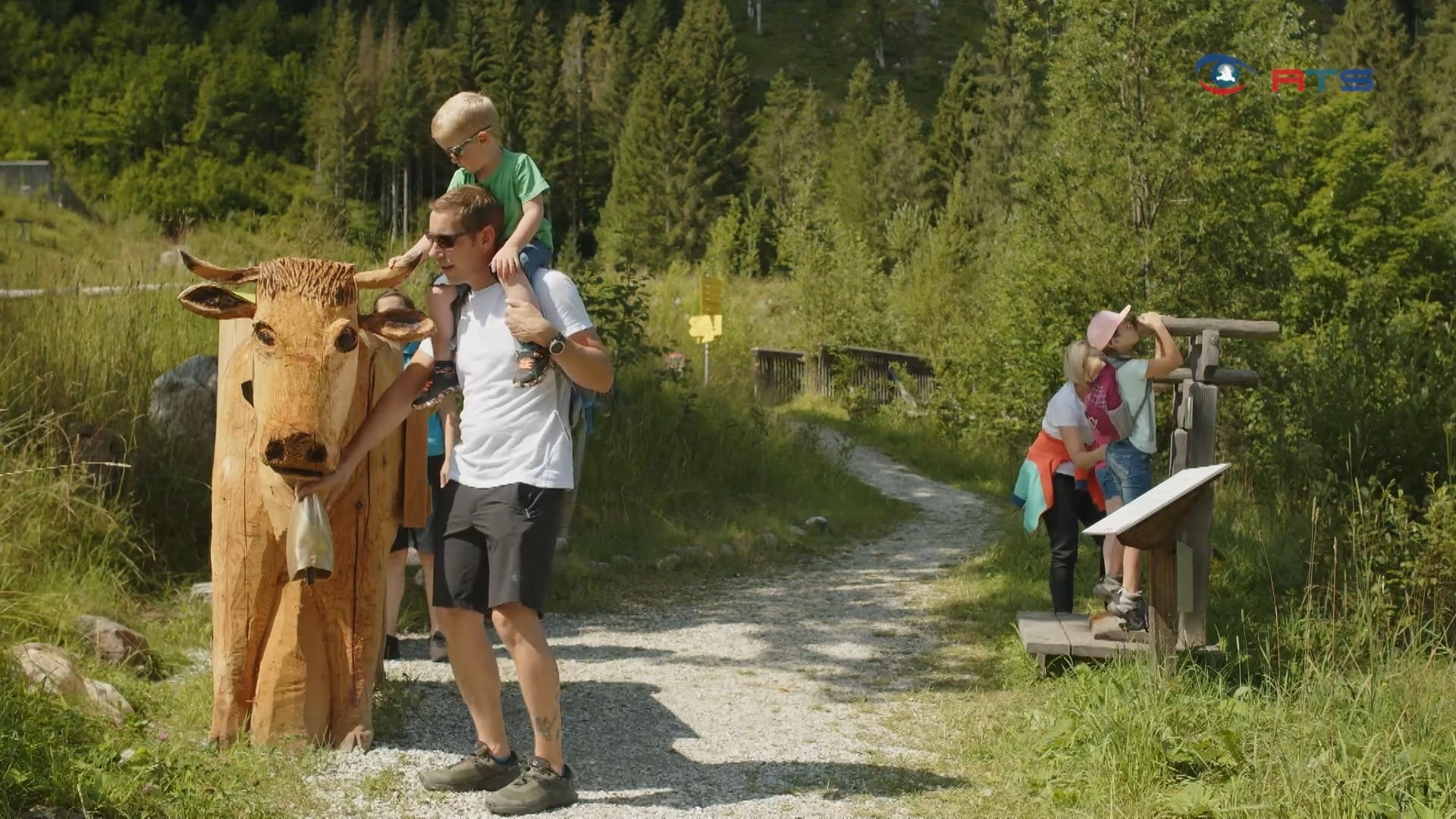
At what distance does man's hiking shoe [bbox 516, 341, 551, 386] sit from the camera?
13.5ft

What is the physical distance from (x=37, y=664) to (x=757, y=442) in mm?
8377

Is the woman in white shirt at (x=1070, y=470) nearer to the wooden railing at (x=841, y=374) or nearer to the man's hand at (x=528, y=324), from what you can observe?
the man's hand at (x=528, y=324)

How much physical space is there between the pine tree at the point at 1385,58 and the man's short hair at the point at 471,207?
46015 millimetres

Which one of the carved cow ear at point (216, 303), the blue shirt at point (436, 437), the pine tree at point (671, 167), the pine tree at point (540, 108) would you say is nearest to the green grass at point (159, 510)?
the blue shirt at point (436, 437)

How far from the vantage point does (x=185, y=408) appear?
26.4 feet

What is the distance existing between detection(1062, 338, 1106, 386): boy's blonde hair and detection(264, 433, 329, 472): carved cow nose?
3846 mm

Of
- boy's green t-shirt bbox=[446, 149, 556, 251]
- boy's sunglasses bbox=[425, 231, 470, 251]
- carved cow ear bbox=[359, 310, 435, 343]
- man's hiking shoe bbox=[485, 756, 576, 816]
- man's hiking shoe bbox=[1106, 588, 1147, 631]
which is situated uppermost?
boy's green t-shirt bbox=[446, 149, 556, 251]

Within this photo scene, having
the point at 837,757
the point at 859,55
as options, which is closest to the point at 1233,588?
the point at 837,757

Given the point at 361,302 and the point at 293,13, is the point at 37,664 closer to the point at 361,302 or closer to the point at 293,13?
the point at 361,302

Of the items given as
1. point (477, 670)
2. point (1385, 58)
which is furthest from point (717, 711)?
point (1385, 58)

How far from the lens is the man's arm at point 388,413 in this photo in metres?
4.41

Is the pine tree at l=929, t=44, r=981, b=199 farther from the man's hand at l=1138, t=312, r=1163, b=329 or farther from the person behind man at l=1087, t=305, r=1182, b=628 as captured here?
the man's hand at l=1138, t=312, r=1163, b=329

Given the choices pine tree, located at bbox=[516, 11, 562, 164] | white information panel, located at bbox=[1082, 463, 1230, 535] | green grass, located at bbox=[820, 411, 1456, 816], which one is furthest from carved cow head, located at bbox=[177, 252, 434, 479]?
pine tree, located at bbox=[516, 11, 562, 164]

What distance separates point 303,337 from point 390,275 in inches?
14.5
